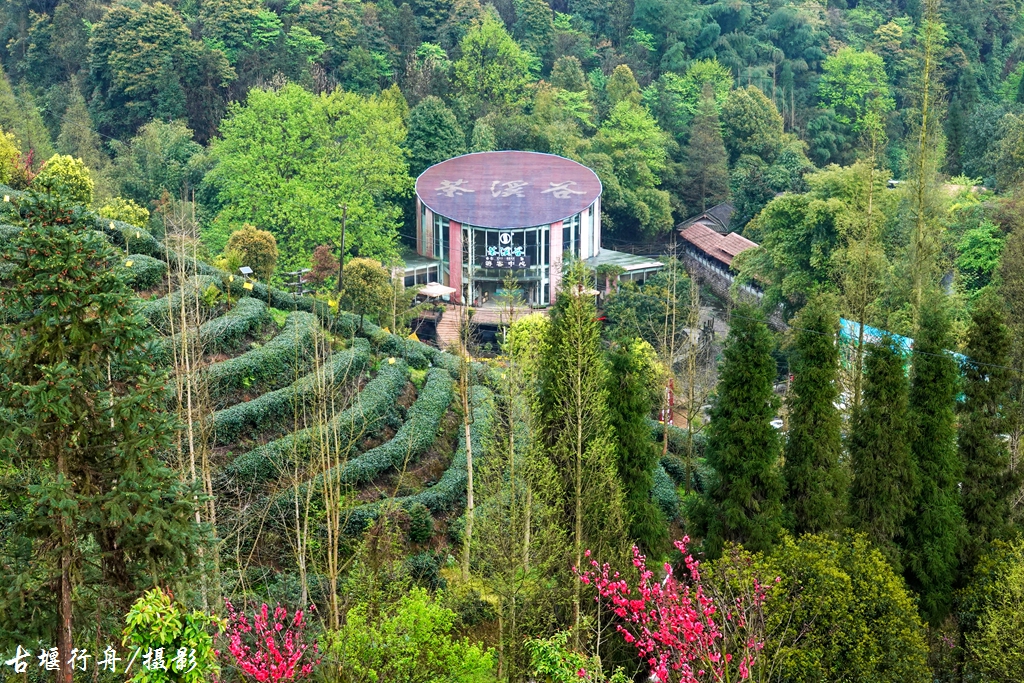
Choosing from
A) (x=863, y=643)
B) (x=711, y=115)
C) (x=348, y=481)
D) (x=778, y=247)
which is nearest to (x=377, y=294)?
(x=348, y=481)

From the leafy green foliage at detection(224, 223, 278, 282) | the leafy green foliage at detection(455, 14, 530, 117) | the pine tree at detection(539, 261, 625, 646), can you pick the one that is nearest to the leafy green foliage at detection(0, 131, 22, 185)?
the leafy green foliage at detection(224, 223, 278, 282)

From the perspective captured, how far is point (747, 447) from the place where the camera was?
16516 millimetres

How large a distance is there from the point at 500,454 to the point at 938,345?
6.80m

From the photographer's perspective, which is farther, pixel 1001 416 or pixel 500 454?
pixel 1001 416

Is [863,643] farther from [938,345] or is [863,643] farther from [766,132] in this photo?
[766,132]

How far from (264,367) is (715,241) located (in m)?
27.5

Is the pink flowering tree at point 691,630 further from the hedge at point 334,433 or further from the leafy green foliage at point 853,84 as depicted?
the leafy green foliage at point 853,84

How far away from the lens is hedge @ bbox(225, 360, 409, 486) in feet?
56.6

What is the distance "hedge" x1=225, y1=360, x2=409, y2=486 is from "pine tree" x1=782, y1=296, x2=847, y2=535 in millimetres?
6298

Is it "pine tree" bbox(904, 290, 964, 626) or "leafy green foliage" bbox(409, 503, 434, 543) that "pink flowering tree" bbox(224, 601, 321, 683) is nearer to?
"leafy green foliage" bbox(409, 503, 434, 543)

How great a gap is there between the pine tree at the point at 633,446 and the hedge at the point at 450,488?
72.1 inches

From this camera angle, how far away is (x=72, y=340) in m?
10.7

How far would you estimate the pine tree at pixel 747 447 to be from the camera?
54.0 ft

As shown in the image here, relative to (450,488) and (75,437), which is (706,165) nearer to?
(450,488)
